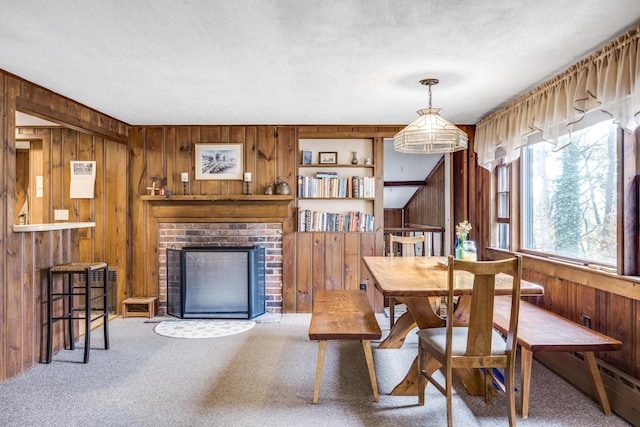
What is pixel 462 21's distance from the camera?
200cm

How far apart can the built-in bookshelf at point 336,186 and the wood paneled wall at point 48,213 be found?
207 cm

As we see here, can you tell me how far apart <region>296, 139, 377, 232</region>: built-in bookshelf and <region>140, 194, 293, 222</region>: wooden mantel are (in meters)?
0.29

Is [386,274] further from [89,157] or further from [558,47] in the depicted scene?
[89,157]

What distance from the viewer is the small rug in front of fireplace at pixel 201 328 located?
12.0ft

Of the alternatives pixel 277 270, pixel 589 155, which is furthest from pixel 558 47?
pixel 277 270

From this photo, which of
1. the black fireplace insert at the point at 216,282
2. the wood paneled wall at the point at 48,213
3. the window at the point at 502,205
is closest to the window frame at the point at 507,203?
the window at the point at 502,205

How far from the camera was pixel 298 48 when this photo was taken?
2340 mm

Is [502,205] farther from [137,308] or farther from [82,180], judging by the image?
[82,180]

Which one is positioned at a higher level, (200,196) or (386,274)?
(200,196)

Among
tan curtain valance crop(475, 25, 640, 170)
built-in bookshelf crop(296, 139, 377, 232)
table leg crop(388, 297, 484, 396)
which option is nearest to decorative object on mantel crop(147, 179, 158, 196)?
built-in bookshelf crop(296, 139, 377, 232)

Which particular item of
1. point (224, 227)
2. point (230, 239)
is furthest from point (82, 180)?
point (230, 239)

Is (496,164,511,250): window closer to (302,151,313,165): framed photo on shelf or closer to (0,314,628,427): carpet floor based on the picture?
(0,314,628,427): carpet floor

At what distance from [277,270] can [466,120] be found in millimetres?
2734

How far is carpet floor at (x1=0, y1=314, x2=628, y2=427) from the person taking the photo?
2.15 meters
